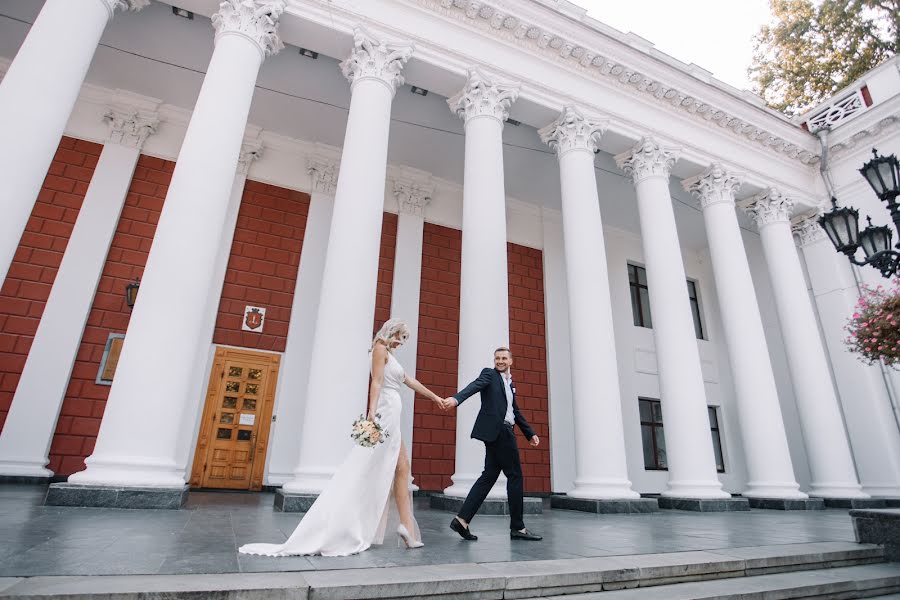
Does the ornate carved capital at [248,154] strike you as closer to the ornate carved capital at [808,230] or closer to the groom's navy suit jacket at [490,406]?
the groom's navy suit jacket at [490,406]

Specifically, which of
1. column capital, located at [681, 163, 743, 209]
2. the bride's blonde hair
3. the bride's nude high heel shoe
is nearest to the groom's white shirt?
the bride's blonde hair

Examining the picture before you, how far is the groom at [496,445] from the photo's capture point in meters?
4.14

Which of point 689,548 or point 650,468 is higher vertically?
point 650,468

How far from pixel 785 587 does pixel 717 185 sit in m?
9.75

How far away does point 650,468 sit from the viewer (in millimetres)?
12656

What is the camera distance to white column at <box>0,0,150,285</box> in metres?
5.22

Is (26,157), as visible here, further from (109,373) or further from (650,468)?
(650,468)

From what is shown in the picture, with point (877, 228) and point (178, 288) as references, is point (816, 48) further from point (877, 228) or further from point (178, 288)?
point (178, 288)

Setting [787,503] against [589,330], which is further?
[787,503]

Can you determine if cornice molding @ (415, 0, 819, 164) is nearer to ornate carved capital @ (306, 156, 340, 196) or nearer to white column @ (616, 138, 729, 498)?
white column @ (616, 138, 729, 498)

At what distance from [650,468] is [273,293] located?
10.4 meters

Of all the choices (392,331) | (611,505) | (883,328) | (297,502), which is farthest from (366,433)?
(883,328)

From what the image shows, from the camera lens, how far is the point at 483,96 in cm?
860

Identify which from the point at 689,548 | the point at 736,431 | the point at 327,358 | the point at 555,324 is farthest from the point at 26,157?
the point at 736,431
